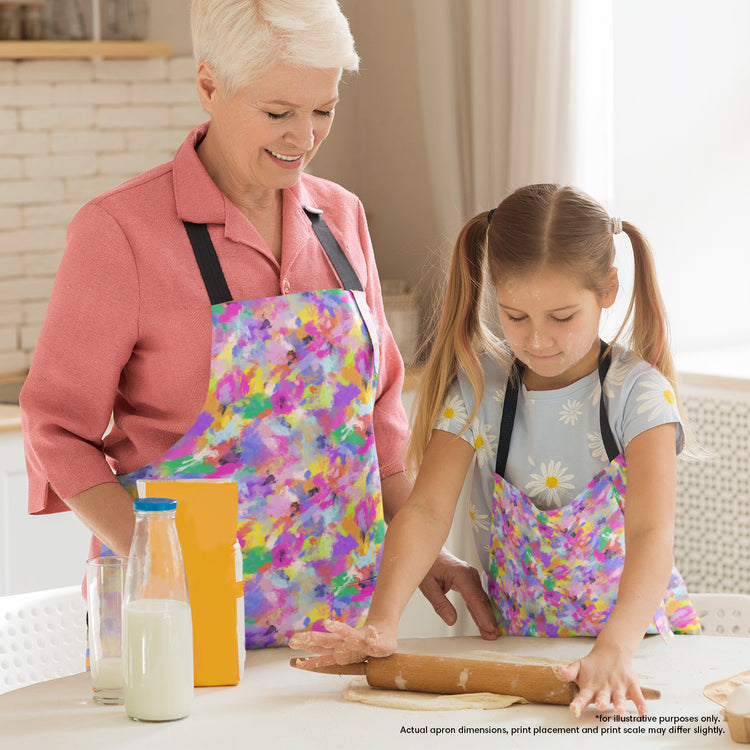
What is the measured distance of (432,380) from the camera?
1.59m

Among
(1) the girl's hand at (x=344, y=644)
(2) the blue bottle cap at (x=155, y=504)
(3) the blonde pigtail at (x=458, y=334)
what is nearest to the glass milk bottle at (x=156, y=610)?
(2) the blue bottle cap at (x=155, y=504)

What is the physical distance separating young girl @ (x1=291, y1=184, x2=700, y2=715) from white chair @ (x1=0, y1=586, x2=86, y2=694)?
64cm

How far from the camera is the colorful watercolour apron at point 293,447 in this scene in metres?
1.44

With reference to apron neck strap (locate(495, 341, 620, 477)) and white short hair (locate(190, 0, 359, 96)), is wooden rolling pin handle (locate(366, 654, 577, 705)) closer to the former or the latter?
apron neck strap (locate(495, 341, 620, 477))

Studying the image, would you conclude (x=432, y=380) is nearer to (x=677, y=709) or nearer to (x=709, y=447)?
(x=677, y=709)

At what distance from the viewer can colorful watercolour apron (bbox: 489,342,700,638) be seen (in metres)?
1.47

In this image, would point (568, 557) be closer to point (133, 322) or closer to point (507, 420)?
point (507, 420)

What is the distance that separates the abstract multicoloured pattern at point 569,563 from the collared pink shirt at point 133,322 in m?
0.44

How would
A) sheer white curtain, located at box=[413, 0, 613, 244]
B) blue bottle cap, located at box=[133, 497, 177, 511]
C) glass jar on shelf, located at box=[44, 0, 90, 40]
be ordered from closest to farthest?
blue bottle cap, located at box=[133, 497, 177, 511], sheer white curtain, located at box=[413, 0, 613, 244], glass jar on shelf, located at box=[44, 0, 90, 40]

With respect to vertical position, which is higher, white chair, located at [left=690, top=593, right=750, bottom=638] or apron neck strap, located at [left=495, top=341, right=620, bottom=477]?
apron neck strap, located at [left=495, top=341, right=620, bottom=477]

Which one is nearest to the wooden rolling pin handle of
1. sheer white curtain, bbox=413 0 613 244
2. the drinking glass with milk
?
the drinking glass with milk

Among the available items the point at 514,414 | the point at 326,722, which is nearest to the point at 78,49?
the point at 514,414

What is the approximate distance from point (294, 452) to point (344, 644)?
0.30 metres

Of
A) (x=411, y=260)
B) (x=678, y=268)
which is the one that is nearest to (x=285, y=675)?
(x=678, y=268)
